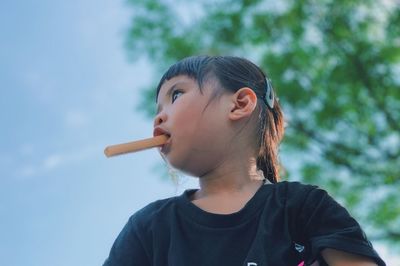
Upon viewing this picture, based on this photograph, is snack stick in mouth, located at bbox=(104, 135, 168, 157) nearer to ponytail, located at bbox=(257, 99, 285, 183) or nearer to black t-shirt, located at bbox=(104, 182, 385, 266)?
black t-shirt, located at bbox=(104, 182, 385, 266)

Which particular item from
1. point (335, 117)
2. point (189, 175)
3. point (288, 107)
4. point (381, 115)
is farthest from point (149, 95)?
point (189, 175)

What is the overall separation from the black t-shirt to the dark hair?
18cm

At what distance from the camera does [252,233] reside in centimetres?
133

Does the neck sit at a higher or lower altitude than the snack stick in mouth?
lower

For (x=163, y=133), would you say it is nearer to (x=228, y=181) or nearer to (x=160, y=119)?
(x=160, y=119)

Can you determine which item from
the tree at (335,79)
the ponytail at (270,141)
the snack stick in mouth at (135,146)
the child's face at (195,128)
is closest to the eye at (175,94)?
the child's face at (195,128)

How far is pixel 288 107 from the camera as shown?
6.62 meters

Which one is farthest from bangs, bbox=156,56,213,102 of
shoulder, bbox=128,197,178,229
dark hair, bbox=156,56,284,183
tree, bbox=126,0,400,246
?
tree, bbox=126,0,400,246

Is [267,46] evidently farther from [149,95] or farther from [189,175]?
[189,175]

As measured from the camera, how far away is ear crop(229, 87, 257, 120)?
4.97ft

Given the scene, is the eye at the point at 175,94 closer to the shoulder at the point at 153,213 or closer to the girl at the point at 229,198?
the girl at the point at 229,198

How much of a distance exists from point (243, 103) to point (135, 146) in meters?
0.29

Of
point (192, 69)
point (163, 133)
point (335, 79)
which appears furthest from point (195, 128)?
point (335, 79)

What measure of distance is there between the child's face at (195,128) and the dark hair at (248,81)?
4 cm
